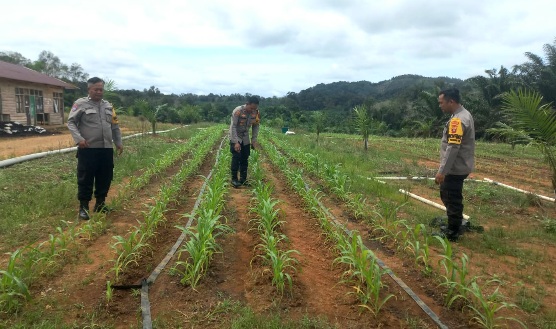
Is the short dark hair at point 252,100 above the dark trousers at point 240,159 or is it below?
above

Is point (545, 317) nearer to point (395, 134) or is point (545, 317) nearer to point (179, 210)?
point (179, 210)

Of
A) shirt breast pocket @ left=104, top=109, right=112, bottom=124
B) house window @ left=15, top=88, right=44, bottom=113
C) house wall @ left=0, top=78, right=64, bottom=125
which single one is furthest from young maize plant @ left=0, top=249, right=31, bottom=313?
house window @ left=15, top=88, right=44, bottom=113

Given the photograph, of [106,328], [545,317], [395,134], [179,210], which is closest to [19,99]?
[179,210]

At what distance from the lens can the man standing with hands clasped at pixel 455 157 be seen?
450 cm

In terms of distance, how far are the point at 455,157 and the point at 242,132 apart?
3.91 metres

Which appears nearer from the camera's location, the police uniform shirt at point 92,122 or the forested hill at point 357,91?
the police uniform shirt at point 92,122

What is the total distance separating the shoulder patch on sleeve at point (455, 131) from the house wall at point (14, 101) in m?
19.1

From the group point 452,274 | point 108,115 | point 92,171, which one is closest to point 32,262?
point 92,171

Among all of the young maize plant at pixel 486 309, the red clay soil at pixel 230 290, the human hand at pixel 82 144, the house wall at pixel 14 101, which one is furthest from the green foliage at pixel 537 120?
the house wall at pixel 14 101

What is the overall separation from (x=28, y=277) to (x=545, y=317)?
4.13 m

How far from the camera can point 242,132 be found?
7.33 meters

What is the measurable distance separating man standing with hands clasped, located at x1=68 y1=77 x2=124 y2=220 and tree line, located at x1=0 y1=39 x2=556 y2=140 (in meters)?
6.02

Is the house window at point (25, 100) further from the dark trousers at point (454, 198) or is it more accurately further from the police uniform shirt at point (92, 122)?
the dark trousers at point (454, 198)

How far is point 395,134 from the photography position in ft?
113
